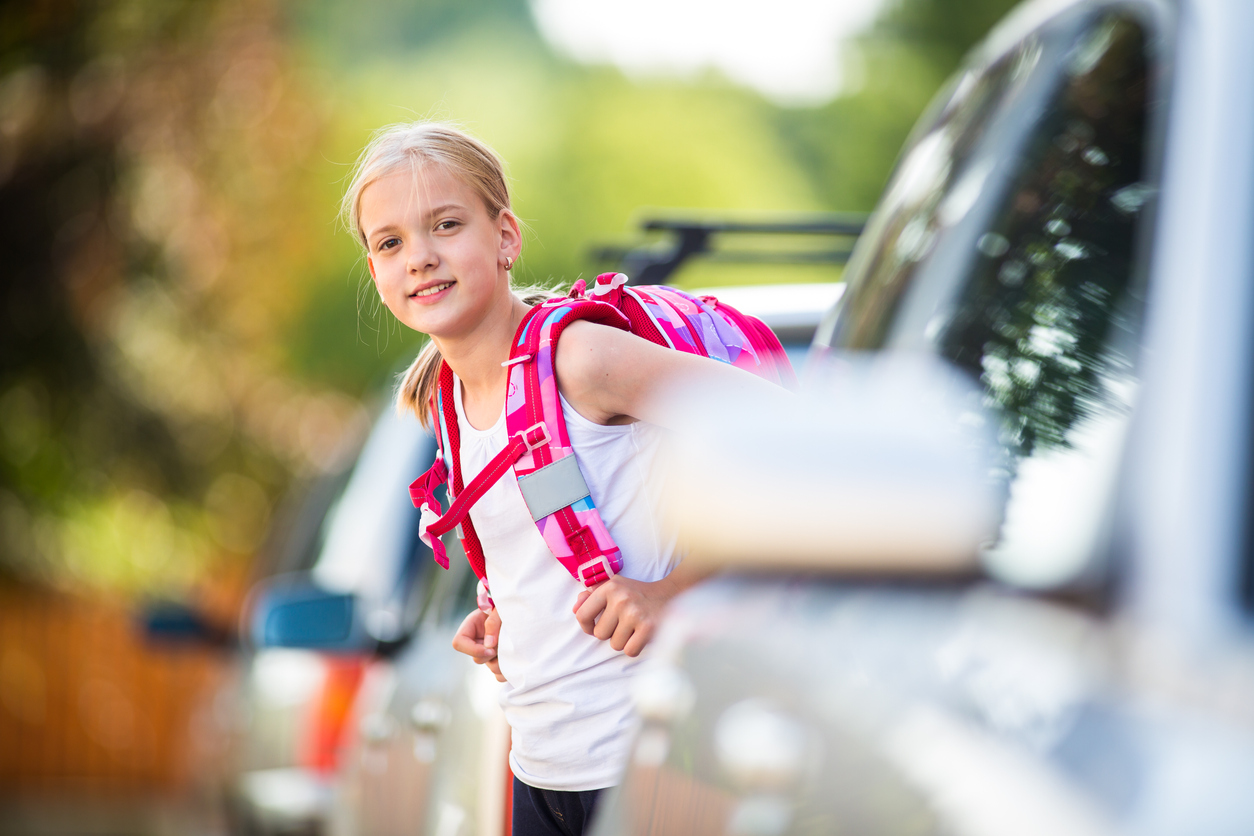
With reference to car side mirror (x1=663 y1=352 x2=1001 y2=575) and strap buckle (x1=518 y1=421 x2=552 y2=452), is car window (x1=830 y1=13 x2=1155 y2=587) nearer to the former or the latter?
car side mirror (x1=663 y1=352 x2=1001 y2=575)

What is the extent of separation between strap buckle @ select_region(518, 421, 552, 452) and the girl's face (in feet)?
0.78

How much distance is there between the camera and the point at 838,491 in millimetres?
1197

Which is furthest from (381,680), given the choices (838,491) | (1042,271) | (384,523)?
(838,491)

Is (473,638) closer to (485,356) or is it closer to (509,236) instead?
(485,356)

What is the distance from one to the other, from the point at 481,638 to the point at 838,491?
121cm

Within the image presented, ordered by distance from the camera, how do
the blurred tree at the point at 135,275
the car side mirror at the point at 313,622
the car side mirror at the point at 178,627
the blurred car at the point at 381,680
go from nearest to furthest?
the blurred car at the point at 381,680 → the car side mirror at the point at 313,622 → the car side mirror at the point at 178,627 → the blurred tree at the point at 135,275

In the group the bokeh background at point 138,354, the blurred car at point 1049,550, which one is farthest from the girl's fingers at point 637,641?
the bokeh background at point 138,354

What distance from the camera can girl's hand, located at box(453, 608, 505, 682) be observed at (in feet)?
7.41

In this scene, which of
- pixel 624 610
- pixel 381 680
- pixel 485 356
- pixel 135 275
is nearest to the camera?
pixel 624 610

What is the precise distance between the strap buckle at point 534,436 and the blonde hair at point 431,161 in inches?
14.0

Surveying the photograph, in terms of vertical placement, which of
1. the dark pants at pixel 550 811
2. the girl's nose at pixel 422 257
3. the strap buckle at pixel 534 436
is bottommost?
the dark pants at pixel 550 811

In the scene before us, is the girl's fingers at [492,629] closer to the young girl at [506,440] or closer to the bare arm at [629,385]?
the young girl at [506,440]

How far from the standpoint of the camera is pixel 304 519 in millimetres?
6117

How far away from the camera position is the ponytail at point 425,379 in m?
2.31
